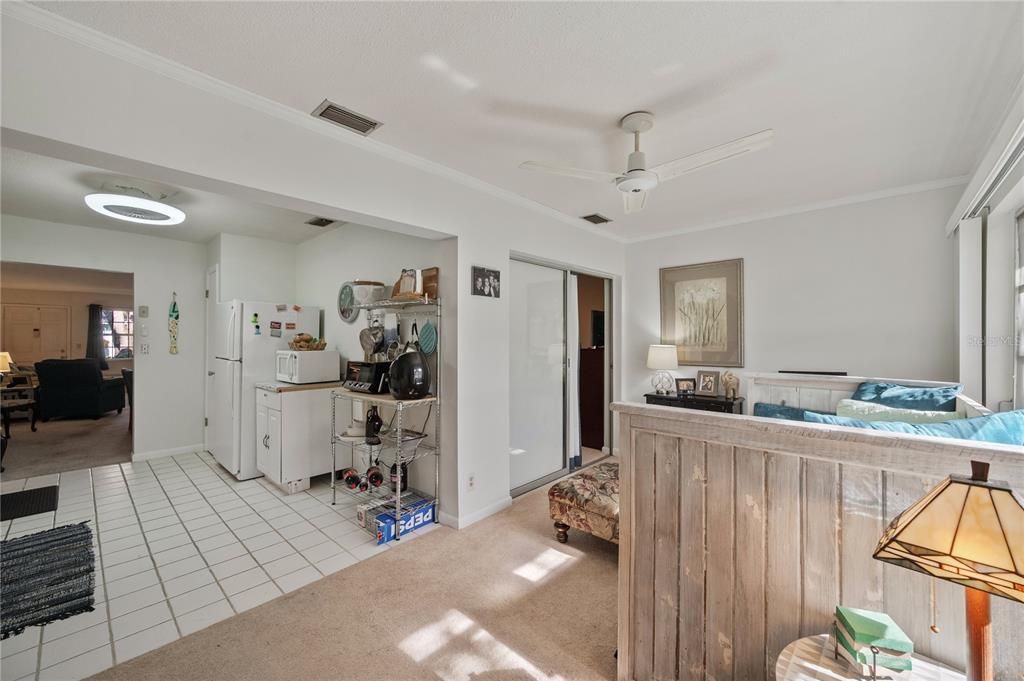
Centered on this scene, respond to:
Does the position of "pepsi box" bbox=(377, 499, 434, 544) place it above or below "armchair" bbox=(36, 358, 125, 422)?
below

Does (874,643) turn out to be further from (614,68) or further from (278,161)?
(278,161)

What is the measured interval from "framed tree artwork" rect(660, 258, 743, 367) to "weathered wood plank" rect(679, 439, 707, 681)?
3203mm

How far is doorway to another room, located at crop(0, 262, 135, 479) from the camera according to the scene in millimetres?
4840

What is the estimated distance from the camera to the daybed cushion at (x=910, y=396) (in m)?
2.34

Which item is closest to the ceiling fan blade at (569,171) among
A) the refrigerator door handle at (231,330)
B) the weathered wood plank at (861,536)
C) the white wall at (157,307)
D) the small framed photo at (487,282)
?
the small framed photo at (487,282)

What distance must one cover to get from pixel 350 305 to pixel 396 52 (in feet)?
9.03

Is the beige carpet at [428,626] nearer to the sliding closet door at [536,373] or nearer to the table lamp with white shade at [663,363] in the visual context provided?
the sliding closet door at [536,373]

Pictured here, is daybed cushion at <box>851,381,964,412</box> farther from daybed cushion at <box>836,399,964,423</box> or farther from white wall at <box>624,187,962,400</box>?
white wall at <box>624,187,962,400</box>

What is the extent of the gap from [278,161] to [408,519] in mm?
2339

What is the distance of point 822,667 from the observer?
100 centimetres

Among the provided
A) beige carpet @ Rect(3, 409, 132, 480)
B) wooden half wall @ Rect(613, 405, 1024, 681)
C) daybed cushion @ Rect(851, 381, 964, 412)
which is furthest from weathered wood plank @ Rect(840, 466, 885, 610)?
beige carpet @ Rect(3, 409, 132, 480)

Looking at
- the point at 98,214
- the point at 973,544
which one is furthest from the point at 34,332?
the point at 973,544

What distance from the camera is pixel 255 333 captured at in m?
4.05

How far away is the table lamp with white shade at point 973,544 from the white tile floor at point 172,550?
2.63 m
